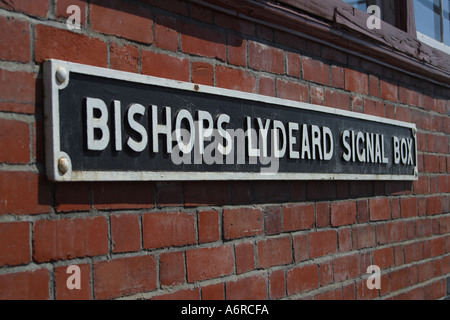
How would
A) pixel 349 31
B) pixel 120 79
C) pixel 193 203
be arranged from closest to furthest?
pixel 120 79 < pixel 193 203 < pixel 349 31

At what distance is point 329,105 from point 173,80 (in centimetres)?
101

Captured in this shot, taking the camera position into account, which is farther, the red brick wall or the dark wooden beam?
the dark wooden beam

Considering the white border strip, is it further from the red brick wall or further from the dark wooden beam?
the dark wooden beam

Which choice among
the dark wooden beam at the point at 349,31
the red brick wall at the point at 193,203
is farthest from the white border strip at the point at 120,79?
the dark wooden beam at the point at 349,31

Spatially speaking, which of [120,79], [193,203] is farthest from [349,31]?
[120,79]

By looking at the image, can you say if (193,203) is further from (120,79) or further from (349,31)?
(349,31)

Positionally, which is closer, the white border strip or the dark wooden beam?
the white border strip

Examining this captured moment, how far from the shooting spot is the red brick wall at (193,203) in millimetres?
1404

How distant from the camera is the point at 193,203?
6.08 ft

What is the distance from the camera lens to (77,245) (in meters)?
1.51

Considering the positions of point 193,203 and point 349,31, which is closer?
point 193,203

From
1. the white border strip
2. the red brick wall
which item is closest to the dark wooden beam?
the red brick wall

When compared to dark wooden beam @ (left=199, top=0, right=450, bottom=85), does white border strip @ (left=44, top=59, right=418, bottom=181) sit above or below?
below

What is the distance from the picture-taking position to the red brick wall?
1.40 meters
